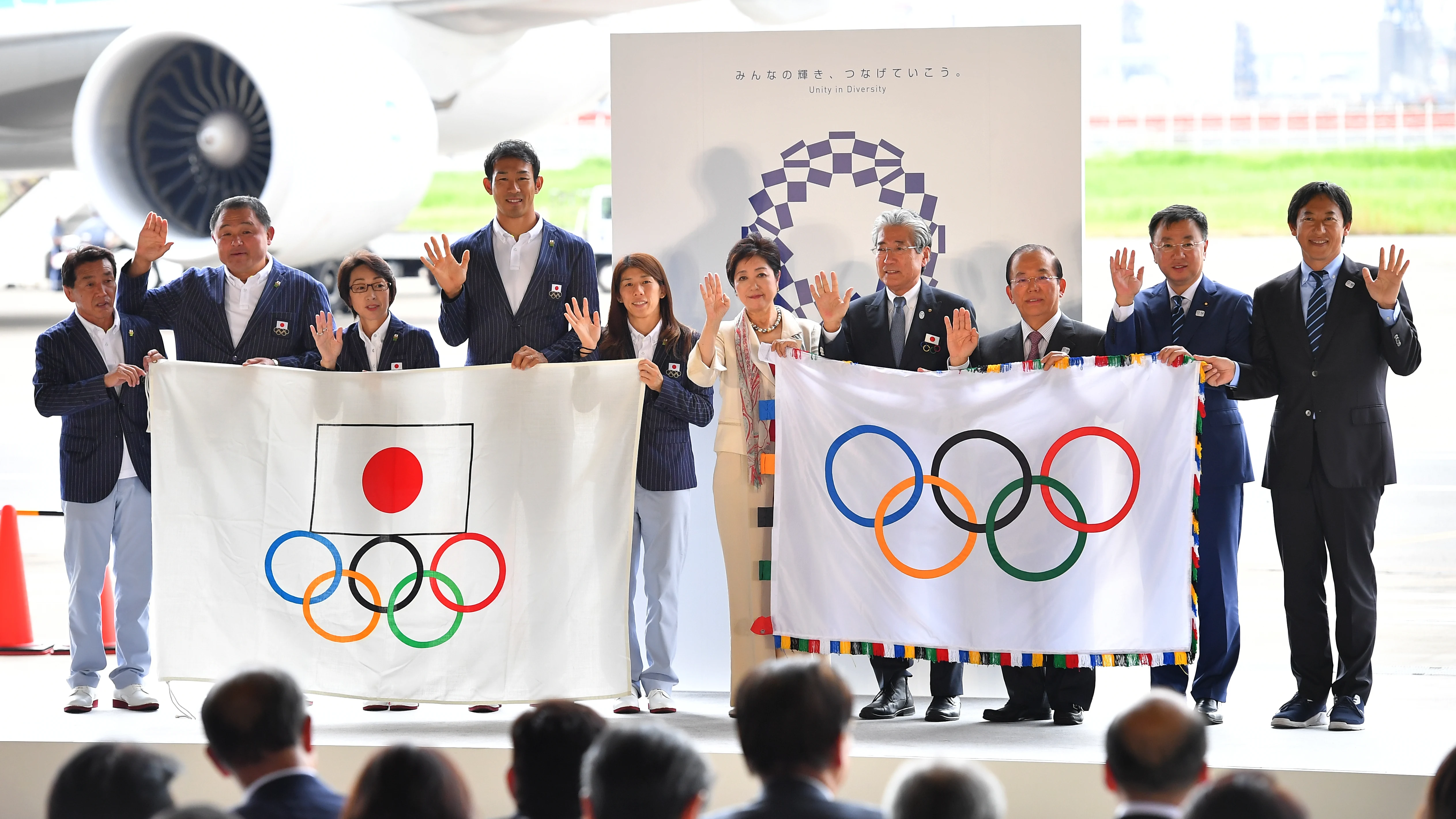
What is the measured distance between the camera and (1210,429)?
4.54 meters

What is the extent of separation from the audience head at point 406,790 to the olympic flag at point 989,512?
2541 mm

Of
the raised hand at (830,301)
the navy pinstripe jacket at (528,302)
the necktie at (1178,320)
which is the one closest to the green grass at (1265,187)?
the necktie at (1178,320)

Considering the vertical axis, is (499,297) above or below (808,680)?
above

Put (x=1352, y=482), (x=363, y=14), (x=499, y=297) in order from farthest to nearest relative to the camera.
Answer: (x=363, y=14), (x=499, y=297), (x=1352, y=482)

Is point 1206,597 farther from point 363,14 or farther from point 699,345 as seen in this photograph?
point 363,14

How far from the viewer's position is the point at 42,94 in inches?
398

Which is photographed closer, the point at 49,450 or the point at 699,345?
the point at 699,345

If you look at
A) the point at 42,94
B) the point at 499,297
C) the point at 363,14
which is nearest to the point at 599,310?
the point at 499,297

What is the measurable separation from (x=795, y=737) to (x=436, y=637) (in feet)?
8.65

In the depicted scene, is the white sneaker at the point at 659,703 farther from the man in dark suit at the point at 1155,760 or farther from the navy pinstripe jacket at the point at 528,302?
the man in dark suit at the point at 1155,760

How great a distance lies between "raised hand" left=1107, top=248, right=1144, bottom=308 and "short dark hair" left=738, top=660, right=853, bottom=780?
255 centimetres

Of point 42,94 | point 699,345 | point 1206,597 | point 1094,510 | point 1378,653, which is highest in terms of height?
point 42,94

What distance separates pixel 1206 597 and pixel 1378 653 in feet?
5.62

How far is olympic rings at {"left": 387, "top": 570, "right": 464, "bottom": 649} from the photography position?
4.73 meters
